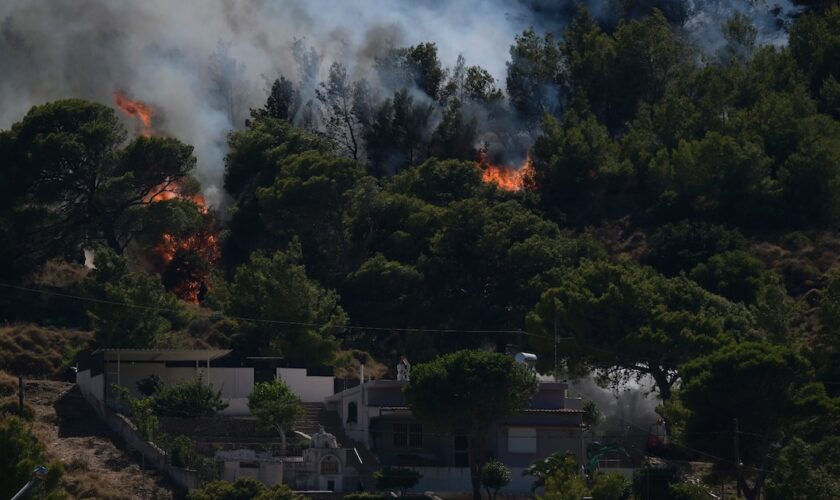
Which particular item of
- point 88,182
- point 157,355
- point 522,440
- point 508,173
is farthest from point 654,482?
point 508,173

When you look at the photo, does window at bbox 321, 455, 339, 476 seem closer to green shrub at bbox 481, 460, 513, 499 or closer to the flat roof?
green shrub at bbox 481, 460, 513, 499

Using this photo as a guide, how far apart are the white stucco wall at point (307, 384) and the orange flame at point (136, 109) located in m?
37.6

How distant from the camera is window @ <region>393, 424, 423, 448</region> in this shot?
8000 cm

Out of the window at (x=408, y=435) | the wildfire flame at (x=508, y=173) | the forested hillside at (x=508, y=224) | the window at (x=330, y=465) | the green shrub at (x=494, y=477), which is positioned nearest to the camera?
the green shrub at (x=494, y=477)

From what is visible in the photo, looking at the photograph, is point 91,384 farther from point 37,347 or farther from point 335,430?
point 37,347

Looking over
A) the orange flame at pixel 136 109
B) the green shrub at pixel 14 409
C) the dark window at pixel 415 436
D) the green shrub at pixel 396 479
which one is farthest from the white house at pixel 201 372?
the orange flame at pixel 136 109

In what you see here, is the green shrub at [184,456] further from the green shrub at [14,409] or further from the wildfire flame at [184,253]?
the wildfire flame at [184,253]

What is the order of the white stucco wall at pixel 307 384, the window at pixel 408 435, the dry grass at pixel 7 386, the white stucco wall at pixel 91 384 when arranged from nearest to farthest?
the window at pixel 408 435, the dry grass at pixel 7 386, the white stucco wall at pixel 91 384, the white stucco wall at pixel 307 384

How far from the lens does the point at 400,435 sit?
80.1 m

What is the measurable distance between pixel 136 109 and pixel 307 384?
130 ft

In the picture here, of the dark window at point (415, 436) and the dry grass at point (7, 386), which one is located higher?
the dry grass at point (7, 386)

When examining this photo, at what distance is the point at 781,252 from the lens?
107m

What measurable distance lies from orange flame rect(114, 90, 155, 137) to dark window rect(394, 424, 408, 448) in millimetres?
45412

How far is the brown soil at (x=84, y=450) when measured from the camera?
7269cm
